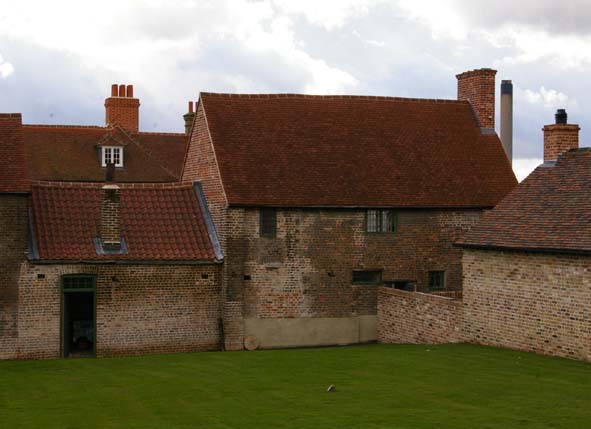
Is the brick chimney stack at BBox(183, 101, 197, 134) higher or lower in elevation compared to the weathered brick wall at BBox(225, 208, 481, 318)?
higher

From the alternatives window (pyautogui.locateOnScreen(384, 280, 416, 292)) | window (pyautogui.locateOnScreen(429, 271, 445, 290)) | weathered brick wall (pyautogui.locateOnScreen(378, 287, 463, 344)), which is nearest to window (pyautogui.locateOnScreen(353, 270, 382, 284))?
window (pyautogui.locateOnScreen(384, 280, 416, 292))

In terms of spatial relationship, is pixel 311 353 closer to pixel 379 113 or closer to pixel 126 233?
pixel 126 233

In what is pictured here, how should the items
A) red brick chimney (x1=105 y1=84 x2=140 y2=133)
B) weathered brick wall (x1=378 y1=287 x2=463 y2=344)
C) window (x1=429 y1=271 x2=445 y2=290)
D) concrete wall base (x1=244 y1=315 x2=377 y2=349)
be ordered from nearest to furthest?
weathered brick wall (x1=378 y1=287 x2=463 y2=344) < concrete wall base (x1=244 y1=315 x2=377 y2=349) < window (x1=429 y1=271 x2=445 y2=290) < red brick chimney (x1=105 y1=84 x2=140 y2=133)

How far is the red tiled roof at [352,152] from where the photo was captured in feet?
104

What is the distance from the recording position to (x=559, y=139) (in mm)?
28672

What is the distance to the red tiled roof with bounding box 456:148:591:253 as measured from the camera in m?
24.2

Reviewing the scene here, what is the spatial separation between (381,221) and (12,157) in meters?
12.1

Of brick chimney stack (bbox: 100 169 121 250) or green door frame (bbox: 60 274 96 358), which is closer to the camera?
green door frame (bbox: 60 274 96 358)

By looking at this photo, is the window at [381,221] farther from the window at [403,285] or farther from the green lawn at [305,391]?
the green lawn at [305,391]

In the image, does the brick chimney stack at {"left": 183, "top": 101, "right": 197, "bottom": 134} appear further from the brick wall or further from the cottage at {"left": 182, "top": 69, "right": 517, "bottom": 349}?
the brick wall

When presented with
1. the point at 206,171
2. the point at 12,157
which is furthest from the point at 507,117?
the point at 12,157

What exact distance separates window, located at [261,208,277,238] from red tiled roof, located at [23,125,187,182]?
55.7 ft

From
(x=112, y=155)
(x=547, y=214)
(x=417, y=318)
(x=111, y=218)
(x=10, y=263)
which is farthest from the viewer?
(x=112, y=155)

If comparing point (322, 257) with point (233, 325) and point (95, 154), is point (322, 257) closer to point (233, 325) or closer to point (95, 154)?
point (233, 325)
